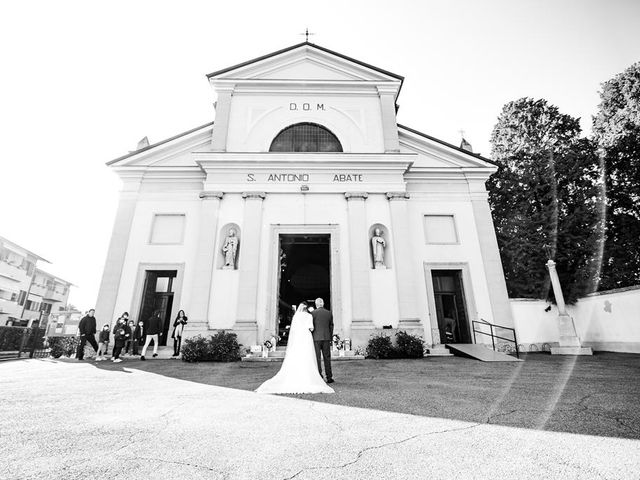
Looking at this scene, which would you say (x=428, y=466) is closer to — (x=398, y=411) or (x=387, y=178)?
(x=398, y=411)

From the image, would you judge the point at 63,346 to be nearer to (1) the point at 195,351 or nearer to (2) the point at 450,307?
(1) the point at 195,351

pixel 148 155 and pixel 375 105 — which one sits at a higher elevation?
pixel 375 105

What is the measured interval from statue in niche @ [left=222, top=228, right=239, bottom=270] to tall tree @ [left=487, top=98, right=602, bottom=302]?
1441cm

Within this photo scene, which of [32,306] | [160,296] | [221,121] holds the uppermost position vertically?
[221,121]

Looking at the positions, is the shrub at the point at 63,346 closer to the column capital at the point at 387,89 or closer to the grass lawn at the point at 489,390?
the grass lawn at the point at 489,390

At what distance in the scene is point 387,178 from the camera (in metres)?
14.4

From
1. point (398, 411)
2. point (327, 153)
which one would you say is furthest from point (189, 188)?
point (398, 411)

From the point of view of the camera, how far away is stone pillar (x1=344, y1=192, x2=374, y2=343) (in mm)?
12289

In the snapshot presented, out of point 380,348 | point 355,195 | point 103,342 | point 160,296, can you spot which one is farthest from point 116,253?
point 380,348

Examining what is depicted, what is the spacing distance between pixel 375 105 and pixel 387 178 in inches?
178

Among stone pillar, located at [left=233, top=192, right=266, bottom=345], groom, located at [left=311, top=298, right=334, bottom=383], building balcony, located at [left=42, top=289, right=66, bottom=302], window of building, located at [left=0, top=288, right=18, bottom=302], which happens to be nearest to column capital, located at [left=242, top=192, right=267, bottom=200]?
stone pillar, located at [left=233, top=192, right=266, bottom=345]

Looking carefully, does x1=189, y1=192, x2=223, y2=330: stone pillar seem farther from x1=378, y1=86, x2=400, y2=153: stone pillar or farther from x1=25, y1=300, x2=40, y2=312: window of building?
x1=25, y1=300, x2=40, y2=312: window of building

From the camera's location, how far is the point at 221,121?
1530cm

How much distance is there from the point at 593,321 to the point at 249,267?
15.7 meters
